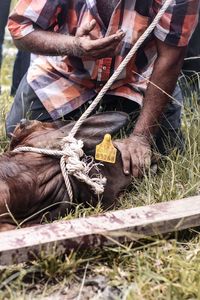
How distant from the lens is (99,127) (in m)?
3.16

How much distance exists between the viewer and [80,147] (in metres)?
2.91

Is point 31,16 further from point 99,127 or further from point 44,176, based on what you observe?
point 44,176

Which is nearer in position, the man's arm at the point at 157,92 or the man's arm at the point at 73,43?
the man's arm at the point at 73,43

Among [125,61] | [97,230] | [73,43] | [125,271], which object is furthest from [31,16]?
[125,271]

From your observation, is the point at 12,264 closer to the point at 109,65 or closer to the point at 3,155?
the point at 3,155

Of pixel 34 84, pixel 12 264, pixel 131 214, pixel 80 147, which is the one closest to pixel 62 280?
pixel 12 264

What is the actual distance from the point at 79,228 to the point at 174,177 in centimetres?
76

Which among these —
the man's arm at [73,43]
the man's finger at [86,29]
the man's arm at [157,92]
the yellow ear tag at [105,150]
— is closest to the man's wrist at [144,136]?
the man's arm at [157,92]

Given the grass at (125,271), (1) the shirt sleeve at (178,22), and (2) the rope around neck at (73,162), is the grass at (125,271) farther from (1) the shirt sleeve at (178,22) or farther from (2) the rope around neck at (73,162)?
(1) the shirt sleeve at (178,22)

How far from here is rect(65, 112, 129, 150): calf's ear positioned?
3076 millimetres

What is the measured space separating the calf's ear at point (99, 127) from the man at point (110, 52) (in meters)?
0.09

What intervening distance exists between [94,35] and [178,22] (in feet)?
1.42

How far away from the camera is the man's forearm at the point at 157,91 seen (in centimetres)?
328

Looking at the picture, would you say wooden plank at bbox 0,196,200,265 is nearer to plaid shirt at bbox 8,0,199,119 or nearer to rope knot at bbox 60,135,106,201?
rope knot at bbox 60,135,106,201
